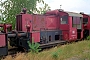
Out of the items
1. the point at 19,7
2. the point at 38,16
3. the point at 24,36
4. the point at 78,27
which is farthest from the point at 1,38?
the point at 19,7

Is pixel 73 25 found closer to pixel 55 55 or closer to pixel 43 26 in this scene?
pixel 43 26

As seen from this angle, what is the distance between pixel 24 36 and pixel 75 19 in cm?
582

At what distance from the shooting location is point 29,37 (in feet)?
31.7

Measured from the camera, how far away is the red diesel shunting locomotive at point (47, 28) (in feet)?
32.1

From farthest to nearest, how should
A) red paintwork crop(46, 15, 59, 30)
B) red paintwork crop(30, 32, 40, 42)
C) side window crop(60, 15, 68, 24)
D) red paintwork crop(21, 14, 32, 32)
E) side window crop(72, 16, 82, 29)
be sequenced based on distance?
side window crop(72, 16, 82, 29), side window crop(60, 15, 68, 24), red paintwork crop(46, 15, 59, 30), red paintwork crop(21, 14, 32, 32), red paintwork crop(30, 32, 40, 42)

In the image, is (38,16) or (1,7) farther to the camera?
(1,7)

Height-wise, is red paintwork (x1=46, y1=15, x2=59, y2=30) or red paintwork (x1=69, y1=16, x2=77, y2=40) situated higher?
red paintwork (x1=46, y1=15, x2=59, y2=30)

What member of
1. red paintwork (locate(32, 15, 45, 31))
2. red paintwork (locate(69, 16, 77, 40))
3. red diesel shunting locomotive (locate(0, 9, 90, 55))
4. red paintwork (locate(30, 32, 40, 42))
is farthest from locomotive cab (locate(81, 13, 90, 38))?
red paintwork (locate(30, 32, 40, 42))

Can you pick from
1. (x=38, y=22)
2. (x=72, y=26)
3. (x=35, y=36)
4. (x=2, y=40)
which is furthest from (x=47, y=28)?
(x=2, y=40)

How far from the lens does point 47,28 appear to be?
12391 millimetres

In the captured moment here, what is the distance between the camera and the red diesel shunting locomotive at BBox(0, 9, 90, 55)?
980 cm

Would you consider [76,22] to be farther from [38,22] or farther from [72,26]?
[38,22]

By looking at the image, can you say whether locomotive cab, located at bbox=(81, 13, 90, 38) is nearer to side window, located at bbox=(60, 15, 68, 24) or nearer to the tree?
side window, located at bbox=(60, 15, 68, 24)

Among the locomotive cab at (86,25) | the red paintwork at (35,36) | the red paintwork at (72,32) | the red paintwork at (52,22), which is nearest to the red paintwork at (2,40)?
the red paintwork at (35,36)
